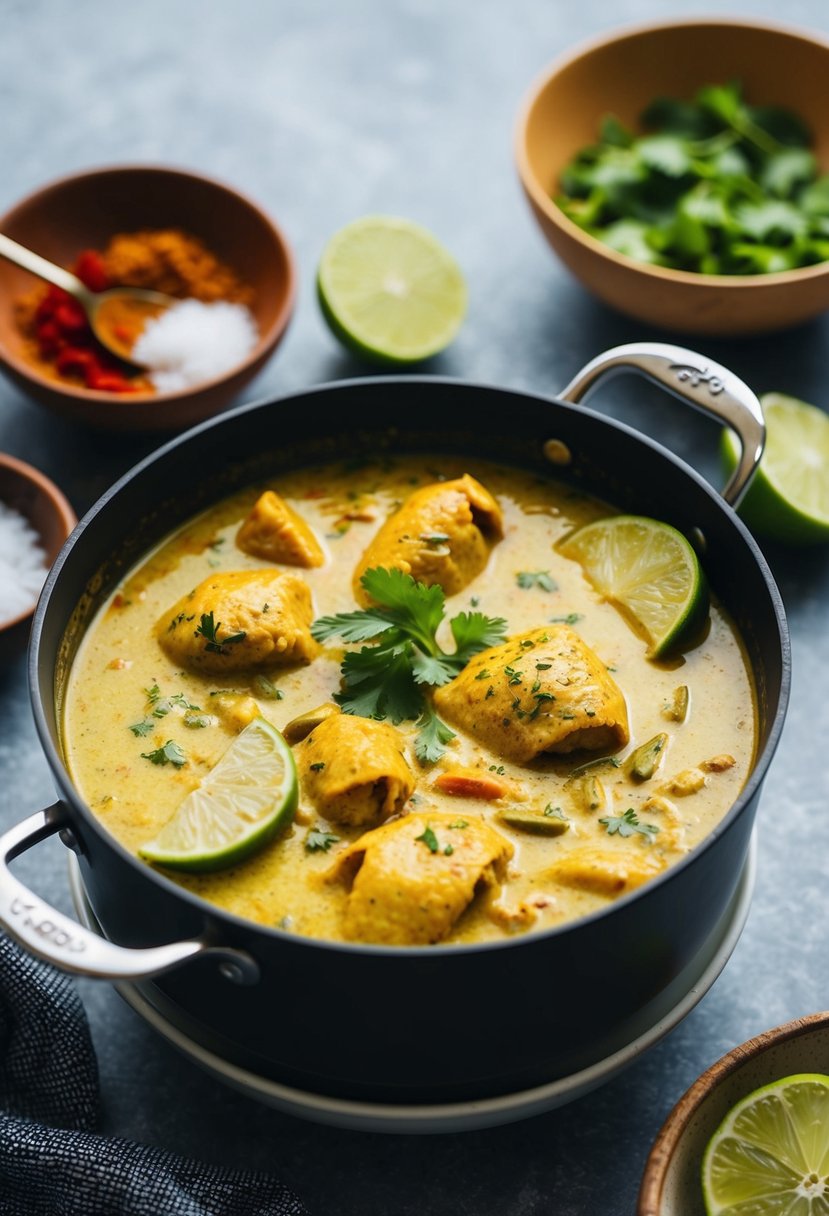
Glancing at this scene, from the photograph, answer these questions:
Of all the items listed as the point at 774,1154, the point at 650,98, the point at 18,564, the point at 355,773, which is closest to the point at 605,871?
the point at 355,773

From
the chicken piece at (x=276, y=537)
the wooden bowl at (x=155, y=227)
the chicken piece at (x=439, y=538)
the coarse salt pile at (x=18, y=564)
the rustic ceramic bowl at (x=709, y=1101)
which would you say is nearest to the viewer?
the rustic ceramic bowl at (x=709, y=1101)

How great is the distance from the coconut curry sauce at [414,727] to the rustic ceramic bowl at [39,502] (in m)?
0.47

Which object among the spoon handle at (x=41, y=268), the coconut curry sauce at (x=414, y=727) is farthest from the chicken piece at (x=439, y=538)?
the spoon handle at (x=41, y=268)

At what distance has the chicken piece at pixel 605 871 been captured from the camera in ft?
9.00

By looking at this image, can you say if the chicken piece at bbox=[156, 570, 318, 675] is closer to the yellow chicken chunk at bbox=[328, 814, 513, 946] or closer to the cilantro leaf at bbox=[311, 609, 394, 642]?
the cilantro leaf at bbox=[311, 609, 394, 642]

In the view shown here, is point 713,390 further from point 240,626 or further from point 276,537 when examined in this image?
point 240,626

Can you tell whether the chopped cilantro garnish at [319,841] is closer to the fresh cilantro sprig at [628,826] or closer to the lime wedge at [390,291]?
the fresh cilantro sprig at [628,826]

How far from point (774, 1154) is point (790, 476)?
1921 millimetres

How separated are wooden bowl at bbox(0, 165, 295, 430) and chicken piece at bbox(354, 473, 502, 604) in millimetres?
991

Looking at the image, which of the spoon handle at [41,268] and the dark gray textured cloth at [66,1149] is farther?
the spoon handle at [41,268]

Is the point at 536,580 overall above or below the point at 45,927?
below

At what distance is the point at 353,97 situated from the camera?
5281 millimetres

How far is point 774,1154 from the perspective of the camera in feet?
8.93

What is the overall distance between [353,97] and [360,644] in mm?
2811
